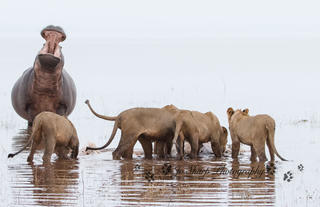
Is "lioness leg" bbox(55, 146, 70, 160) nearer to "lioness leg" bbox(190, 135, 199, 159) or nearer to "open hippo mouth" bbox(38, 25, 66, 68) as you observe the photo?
"lioness leg" bbox(190, 135, 199, 159)

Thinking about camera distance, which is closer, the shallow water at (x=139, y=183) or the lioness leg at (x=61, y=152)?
the shallow water at (x=139, y=183)

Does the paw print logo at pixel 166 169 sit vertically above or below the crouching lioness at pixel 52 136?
below

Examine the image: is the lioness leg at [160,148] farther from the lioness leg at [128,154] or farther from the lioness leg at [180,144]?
the lioness leg at [128,154]

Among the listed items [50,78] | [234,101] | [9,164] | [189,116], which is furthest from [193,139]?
[234,101]

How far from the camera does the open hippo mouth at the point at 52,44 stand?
47.9 feet

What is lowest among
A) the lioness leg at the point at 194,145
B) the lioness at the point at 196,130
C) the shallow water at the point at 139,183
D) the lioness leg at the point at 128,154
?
the shallow water at the point at 139,183

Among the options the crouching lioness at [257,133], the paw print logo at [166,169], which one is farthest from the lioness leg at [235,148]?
the paw print logo at [166,169]

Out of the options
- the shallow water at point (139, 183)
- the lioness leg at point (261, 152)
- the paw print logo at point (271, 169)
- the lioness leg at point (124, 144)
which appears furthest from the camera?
the lioness leg at point (124, 144)

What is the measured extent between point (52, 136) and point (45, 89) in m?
5.14

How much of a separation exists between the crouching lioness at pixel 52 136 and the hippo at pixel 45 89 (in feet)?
10.0

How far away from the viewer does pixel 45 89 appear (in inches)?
650

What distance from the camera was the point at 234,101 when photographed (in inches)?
922

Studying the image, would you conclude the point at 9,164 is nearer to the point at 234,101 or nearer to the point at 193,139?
the point at 193,139

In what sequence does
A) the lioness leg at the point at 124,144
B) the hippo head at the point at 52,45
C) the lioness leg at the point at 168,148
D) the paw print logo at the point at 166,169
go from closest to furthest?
1. the paw print logo at the point at 166,169
2. the lioness leg at the point at 124,144
3. the lioness leg at the point at 168,148
4. the hippo head at the point at 52,45
